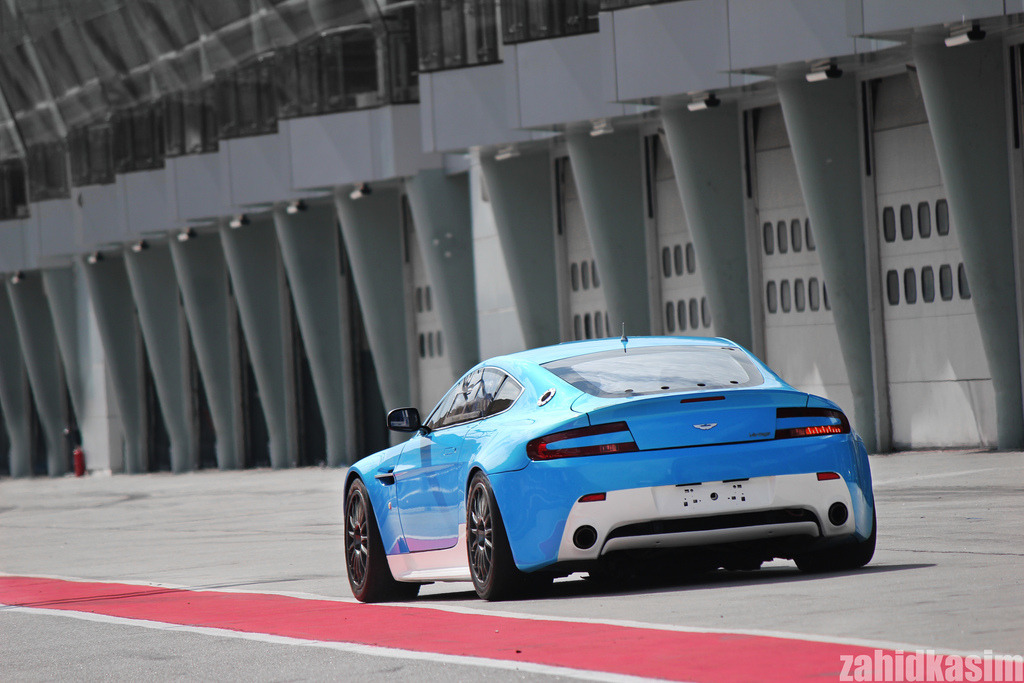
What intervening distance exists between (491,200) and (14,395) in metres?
36.5

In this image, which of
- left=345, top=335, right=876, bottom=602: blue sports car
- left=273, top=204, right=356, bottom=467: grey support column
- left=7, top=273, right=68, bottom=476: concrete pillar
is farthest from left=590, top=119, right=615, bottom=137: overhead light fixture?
left=7, top=273, right=68, bottom=476: concrete pillar

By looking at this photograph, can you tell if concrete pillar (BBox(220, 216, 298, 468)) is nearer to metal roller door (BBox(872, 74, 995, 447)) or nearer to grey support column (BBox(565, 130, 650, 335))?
grey support column (BBox(565, 130, 650, 335))

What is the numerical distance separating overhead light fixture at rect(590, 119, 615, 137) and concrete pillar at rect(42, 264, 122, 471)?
2879 cm

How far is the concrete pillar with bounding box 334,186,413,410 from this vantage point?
37500mm

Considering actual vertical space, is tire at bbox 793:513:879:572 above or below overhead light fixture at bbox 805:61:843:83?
below

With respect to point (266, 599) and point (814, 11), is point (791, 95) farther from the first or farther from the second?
point (266, 599)

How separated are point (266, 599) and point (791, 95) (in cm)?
1501

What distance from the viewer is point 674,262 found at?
29094 mm

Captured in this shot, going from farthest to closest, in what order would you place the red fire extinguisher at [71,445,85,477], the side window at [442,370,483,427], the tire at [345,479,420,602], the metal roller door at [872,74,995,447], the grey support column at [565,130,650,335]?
1. the red fire extinguisher at [71,445,85,477]
2. the grey support column at [565,130,650,335]
3. the metal roller door at [872,74,995,447]
4. the tire at [345,479,420,602]
5. the side window at [442,370,483,427]

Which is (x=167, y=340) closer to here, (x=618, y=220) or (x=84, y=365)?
(x=84, y=365)

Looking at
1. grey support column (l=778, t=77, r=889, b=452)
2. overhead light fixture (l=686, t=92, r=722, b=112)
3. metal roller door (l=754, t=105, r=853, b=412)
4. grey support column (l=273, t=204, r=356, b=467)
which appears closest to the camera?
grey support column (l=778, t=77, r=889, b=452)

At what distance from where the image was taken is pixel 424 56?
30.7 m

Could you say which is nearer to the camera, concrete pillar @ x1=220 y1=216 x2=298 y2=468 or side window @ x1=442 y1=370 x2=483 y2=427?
side window @ x1=442 y1=370 x2=483 y2=427

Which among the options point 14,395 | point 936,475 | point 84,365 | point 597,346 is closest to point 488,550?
point 597,346
